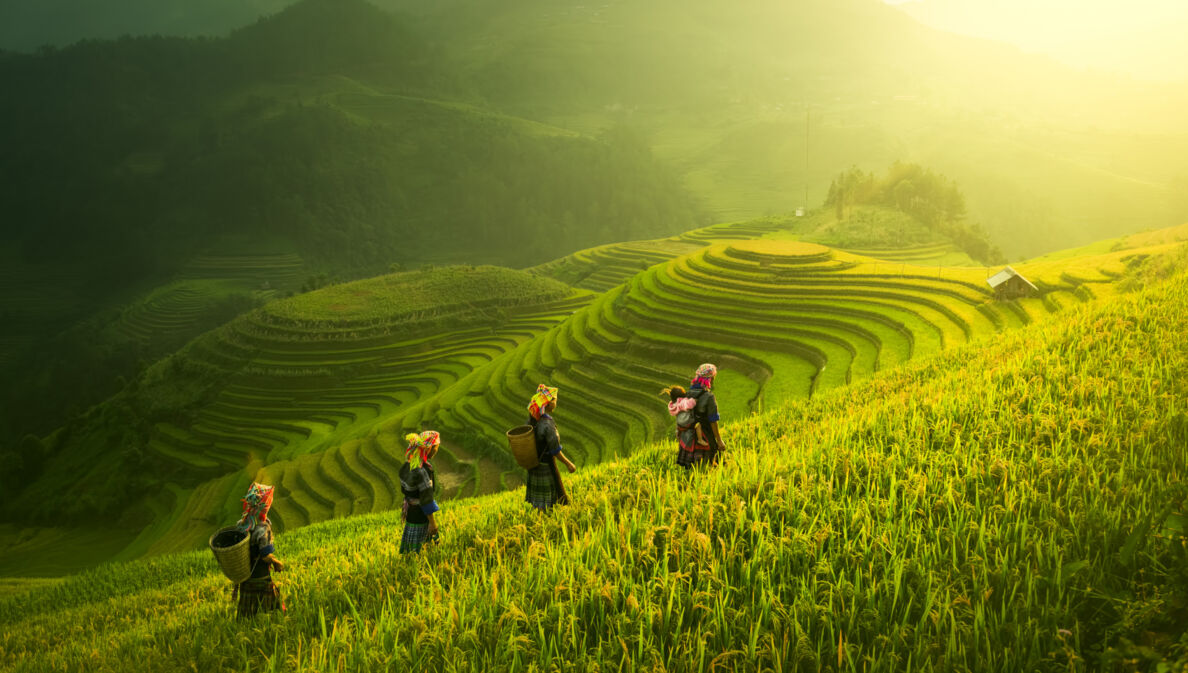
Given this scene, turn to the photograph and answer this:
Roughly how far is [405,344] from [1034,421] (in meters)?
50.0

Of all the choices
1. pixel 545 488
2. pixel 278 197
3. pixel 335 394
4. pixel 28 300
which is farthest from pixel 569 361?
pixel 28 300

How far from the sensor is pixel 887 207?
189 feet

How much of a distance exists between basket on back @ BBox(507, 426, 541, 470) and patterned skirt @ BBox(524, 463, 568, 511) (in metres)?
0.20

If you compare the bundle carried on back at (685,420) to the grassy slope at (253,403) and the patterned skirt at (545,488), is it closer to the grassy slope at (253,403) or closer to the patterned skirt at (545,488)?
the patterned skirt at (545,488)

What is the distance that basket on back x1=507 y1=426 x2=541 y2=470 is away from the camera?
6.51m

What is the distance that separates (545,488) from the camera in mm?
6918

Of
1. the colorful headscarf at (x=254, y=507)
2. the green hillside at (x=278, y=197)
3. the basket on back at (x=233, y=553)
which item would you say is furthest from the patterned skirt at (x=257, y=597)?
the green hillside at (x=278, y=197)

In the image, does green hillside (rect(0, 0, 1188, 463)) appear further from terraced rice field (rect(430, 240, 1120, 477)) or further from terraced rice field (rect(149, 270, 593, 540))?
terraced rice field (rect(430, 240, 1120, 477))

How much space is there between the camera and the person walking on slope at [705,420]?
23.5ft

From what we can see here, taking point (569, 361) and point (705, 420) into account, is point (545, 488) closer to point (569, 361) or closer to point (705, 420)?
point (705, 420)

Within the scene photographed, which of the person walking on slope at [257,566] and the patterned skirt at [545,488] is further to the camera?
the patterned skirt at [545,488]

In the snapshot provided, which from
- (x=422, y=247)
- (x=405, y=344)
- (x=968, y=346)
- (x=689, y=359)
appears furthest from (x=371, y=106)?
(x=968, y=346)

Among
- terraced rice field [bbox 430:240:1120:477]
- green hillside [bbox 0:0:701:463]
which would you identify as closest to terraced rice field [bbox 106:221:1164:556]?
terraced rice field [bbox 430:240:1120:477]

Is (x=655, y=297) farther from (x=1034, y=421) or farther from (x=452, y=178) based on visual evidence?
(x=452, y=178)
